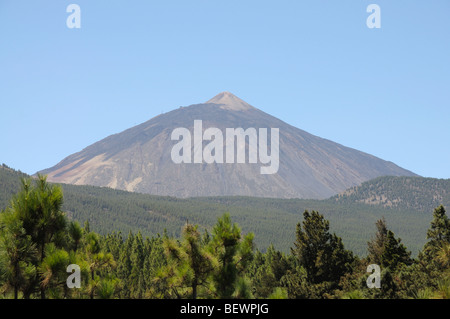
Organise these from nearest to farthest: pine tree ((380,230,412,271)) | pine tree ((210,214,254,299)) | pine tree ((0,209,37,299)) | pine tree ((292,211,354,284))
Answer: pine tree ((0,209,37,299)) < pine tree ((210,214,254,299)) < pine tree ((292,211,354,284)) < pine tree ((380,230,412,271))

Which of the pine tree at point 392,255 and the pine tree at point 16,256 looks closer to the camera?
the pine tree at point 16,256

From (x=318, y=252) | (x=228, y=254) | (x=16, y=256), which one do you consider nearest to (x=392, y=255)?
(x=318, y=252)

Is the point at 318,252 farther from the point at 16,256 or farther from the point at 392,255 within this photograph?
the point at 16,256

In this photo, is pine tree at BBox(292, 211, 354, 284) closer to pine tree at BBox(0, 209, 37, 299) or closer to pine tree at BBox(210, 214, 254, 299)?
pine tree at BBox(210, 214, 254, 299)

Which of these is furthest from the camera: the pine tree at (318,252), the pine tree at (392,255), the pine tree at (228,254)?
the pine tree at (392,255)

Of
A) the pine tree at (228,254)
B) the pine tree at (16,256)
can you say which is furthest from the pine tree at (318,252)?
the pine tree at (16,256)

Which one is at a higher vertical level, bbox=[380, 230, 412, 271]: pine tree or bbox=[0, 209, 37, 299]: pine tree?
bbox=[0, 209, 37, 299]: pine tree

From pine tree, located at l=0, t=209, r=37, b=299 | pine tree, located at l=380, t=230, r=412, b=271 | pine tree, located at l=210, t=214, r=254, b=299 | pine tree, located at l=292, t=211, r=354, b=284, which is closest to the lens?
pine tree, located at l=0, t=209, r=37, b=299

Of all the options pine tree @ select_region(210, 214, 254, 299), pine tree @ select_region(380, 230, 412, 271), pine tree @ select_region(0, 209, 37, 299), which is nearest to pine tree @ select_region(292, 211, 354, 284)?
pine tree @ select_region(380, 230, 412, 271)

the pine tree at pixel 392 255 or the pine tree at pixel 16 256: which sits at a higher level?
the pine tree at pixel 16 256

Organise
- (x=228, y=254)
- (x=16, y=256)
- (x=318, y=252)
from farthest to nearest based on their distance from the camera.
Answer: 1. (x=318, y=252)
2. (x=228, y=254)
3. (x=16, y=256)

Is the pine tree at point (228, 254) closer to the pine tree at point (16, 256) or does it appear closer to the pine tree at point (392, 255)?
the pine tree at point (16, 256)
